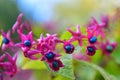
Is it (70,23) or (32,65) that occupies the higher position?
(70,23)

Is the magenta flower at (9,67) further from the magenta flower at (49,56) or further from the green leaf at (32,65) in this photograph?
the green leaf at (32,65)

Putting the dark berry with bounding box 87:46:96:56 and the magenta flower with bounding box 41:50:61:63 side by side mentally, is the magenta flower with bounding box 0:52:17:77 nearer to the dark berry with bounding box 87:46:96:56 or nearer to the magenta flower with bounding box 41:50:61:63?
the magenta flower with bounding box 41:50:61:63

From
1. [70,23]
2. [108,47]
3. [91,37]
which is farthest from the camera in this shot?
[70,23]

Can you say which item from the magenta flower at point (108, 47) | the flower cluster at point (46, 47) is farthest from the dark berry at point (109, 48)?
the flower cluster at point (46, 47)

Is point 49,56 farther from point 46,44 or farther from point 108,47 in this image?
point 108,47

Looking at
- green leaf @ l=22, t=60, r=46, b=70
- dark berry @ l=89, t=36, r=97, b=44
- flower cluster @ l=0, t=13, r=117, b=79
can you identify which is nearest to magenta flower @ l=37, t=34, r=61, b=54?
flower cluster @ l=0, t=13, r=117, b=79

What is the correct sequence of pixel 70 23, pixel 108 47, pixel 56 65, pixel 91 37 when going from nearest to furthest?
pixel 56 65, pixel 91 37, pixel 108 47, pixel 70 23

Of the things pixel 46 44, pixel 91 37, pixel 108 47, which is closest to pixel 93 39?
pixel 91 37

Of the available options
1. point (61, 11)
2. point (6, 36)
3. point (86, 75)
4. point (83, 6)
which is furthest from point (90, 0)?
point (6, 36)
